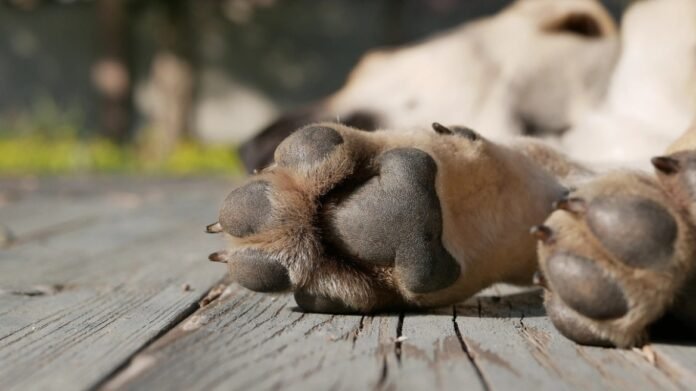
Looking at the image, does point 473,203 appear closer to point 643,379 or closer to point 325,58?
point 643,379

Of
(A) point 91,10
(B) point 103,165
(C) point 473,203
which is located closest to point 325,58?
(A) point 91,10

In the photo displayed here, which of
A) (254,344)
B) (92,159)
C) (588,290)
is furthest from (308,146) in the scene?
(92,159)

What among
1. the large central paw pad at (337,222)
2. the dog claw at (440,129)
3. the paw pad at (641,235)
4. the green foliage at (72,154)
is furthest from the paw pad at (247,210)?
the green foliage at (72,154)

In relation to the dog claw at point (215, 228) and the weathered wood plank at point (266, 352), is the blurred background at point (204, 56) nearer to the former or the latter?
the dog claw at point (215, 228)

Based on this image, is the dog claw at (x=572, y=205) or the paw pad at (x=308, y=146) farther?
the paw pad at (x=308, y=146)

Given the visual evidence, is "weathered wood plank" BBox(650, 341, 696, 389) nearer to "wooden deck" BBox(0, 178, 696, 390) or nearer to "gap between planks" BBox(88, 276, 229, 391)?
"wooden deck" BBox(0, 178, 696, 390)

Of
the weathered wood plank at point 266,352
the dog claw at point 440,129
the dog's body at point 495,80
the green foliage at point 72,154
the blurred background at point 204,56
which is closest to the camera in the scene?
the weathered wood plank at point 266,352
